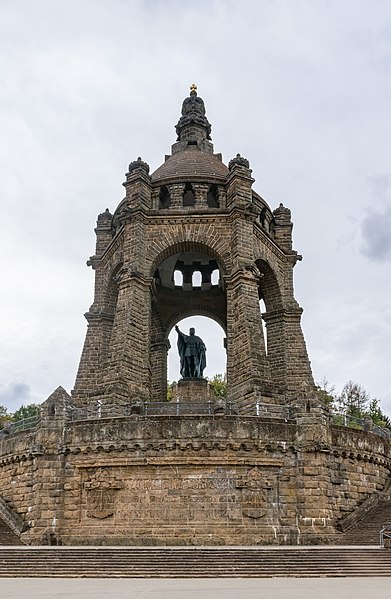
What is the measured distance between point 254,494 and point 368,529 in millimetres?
3591

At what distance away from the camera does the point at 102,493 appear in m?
19.0

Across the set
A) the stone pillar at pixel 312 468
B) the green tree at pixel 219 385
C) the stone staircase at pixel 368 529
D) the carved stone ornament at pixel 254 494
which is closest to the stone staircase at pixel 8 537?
the carved stone ornament at pixel 254 494

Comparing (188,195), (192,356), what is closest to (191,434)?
(192,356)

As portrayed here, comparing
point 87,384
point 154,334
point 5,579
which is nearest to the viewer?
point 5,579

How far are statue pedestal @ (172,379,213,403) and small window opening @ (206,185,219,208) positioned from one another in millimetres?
8150

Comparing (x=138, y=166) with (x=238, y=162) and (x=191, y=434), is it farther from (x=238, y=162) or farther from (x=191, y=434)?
(x=191, y=434)

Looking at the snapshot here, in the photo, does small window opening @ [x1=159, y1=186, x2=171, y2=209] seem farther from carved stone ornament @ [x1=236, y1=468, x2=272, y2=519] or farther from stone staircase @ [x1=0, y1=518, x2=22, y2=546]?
stone staircase @ [x1=0, y1=518, x2=22, y2=546]

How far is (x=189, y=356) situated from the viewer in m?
28.1

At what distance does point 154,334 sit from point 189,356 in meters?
3.67

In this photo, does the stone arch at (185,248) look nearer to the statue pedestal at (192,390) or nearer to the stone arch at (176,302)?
the stone arch at (176,302)

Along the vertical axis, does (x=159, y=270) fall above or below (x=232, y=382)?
above

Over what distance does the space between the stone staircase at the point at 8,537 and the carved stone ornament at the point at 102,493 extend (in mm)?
2347

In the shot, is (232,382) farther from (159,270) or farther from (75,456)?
(159,270)

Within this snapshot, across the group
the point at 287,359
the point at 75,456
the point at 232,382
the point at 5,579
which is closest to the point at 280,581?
the point at 5,579
